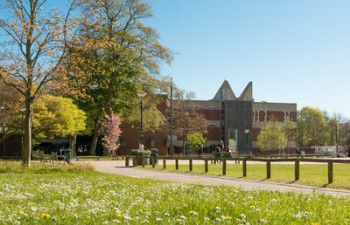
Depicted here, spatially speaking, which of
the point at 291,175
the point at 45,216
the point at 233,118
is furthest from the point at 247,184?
the point at 233,118

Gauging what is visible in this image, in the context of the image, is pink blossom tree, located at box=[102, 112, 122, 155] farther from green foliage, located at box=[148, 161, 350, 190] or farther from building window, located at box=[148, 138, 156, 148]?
green foliage, located at box=[148, 161, 350, 190]

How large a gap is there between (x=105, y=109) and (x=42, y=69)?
1296 inches

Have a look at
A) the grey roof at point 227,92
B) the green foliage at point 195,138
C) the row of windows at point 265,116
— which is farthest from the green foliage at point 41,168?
the row of windows at point 265,116

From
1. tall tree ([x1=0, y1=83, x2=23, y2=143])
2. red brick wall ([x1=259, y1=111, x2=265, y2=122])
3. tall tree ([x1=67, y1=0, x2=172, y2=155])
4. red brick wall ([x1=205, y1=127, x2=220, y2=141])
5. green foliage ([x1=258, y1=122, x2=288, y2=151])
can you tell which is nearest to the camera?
tall tree ([x1=0, y1=83, x2=23, y2=143])

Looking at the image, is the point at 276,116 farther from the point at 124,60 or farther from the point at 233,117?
the point at 124,60

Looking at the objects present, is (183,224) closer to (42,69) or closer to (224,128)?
(42,69)

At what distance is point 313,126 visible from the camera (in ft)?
370

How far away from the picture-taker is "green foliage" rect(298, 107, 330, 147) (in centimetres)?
11212

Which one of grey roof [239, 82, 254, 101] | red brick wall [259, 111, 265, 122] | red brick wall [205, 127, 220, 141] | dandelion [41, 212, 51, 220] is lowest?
dandelion [41, 212, 51, 220]

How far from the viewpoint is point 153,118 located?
6072 centimetres

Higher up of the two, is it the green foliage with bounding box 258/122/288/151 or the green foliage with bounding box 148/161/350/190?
the green foliage with bounding box 258/122/288/151

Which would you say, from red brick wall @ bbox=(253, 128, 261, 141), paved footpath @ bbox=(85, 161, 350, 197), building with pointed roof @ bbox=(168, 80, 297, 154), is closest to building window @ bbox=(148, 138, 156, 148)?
building with pointed roof @ bbox=(168, 80, 297, 154)

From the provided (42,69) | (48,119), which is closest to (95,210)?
(42,69)

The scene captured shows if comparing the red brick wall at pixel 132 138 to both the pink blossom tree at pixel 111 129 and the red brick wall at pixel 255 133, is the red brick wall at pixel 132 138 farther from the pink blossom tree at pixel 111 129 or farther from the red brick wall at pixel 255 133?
the red brick wall at pixel 255 133
